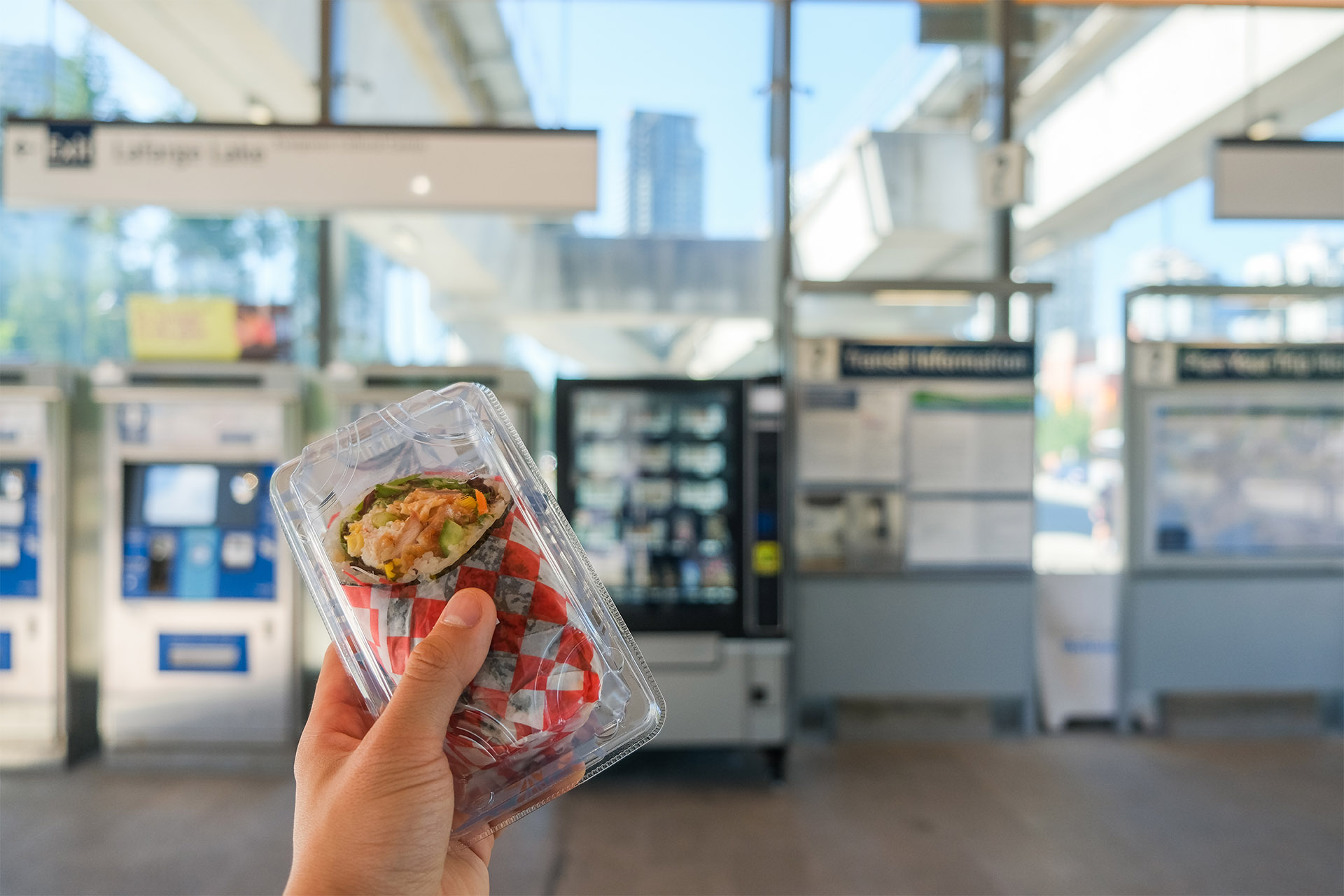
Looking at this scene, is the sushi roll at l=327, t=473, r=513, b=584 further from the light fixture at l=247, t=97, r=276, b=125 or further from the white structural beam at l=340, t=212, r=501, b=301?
the light fixture at l=247, t=97, r=276, b=125

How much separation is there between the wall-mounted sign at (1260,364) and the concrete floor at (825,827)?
2129mm

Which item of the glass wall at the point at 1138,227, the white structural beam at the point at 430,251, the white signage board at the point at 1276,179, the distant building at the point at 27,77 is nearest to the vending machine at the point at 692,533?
the white structural beam at the point at 430,251

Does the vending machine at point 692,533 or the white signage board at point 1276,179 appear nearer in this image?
the white signage board at point 1276,179

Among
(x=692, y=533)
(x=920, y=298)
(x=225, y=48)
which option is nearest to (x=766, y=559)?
(x=692, y=533)

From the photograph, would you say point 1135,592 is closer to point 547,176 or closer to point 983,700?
point 983,700

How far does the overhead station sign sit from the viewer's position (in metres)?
3.09

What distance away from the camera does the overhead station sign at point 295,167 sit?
309cm

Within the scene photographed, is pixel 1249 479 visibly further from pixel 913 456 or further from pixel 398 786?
pixel 398 786

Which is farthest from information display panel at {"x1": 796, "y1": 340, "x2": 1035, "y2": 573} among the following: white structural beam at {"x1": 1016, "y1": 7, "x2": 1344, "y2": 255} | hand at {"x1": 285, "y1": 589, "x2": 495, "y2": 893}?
hand at {"x1": 285, "y1": 589, "x2": 495, "y2": 893}

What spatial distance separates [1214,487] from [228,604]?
219 inches

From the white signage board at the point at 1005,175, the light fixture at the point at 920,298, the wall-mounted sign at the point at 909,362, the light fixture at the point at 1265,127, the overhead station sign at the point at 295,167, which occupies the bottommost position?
the wall-mounted sign at the point at 909,362

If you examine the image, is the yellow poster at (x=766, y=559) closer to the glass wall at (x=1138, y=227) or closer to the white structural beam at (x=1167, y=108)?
the glass wall at (x=1138, y=227)

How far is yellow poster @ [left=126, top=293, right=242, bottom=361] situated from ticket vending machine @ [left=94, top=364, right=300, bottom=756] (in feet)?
0.49

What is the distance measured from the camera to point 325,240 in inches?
174
